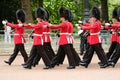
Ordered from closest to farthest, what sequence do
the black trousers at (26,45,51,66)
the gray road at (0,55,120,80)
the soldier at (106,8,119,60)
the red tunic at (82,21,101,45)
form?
the gray road at (0,55,120,80), the red tunic at (82,21,101,45), the black trousers at (26,45,51,66), the soldier at (106,8,119,60)

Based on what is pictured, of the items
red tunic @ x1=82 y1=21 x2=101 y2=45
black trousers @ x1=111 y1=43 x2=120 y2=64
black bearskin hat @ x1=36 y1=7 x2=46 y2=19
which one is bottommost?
black trousers @ x1=111 y1=43 x2=120 y2=64

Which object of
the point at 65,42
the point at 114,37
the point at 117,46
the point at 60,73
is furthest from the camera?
the point at 114,37

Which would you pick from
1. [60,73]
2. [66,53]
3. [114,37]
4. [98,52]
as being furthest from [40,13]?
[114,37]

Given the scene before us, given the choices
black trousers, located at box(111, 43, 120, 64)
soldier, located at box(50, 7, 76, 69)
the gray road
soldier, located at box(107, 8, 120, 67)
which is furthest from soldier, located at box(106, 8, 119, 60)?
soldier, located at box(50, 7, 76, 69)

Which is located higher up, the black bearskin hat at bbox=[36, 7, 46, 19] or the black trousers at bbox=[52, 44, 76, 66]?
the black bearskin hat at bbox=[36, 7, 46, 19]

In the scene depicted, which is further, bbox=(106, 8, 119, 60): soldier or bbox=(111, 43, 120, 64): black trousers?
bbox=(106, 8, 119, 60): soldier

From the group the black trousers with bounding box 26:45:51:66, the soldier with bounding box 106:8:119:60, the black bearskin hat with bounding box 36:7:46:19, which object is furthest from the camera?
the soldier with bounding box 106:8:119:60

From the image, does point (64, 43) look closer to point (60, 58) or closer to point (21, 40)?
point (60, 58)

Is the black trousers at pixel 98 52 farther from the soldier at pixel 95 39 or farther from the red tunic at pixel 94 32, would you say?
the red tunic at pixel 94 32

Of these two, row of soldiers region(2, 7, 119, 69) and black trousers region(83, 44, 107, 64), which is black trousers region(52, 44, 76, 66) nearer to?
row of soldiers region(2, 7, 119, 69)

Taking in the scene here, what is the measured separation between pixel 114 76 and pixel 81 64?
270 centimetres

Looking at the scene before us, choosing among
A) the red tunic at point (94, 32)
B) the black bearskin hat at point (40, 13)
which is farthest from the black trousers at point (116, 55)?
the black bearskin hat at point (40, 13)

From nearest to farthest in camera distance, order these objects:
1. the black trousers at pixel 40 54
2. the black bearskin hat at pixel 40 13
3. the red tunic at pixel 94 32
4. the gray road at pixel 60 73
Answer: the gray road at pixel 60 73, the red tunic at pixel 94 32, the black trousers at pixel 40 54, the black bearskin hat at pixel 40 13

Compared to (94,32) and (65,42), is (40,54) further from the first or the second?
(94,32)
